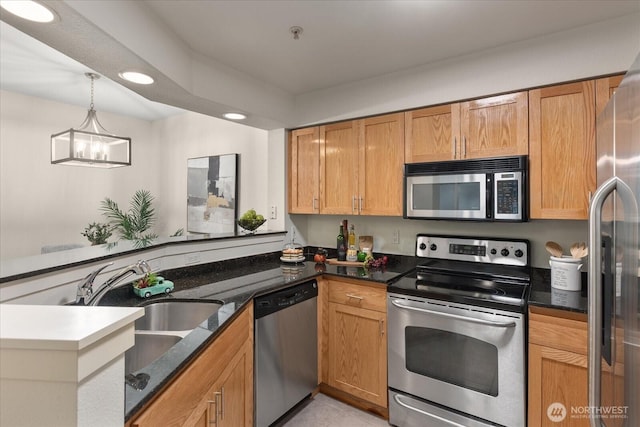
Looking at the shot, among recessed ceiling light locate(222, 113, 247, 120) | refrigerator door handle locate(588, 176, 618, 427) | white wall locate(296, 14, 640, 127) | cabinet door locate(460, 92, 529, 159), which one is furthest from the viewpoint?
recessed ceiling light locate(222, 113, 247, 120)

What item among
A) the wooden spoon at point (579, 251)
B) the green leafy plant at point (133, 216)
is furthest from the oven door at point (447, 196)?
the green leafy plant at point (133, 216)

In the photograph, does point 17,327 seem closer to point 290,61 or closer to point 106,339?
point 106,339

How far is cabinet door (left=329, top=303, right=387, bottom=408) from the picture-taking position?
2.14 m

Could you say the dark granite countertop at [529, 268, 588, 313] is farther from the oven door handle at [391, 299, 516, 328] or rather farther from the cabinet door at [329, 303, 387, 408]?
the cabinet door at [329, 303, 387, 408]

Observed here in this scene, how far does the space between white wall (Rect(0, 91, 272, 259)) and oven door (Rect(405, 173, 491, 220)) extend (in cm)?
122

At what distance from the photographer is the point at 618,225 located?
874mm

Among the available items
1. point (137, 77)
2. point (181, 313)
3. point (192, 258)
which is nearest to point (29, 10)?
point (137, 77)

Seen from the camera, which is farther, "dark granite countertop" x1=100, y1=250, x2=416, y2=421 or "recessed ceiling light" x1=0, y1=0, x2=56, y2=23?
"recessed ceiling light" x1=0, y1=0, x2=56, y2=23

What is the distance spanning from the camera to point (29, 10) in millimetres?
1176

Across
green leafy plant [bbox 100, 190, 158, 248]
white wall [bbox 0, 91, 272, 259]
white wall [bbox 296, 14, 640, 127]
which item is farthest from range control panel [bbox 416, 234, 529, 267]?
green leafy plant [bbox 100, 190, 158, 248]

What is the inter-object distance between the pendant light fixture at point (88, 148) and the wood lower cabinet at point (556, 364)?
11.9 feet

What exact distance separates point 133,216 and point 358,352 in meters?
3.64

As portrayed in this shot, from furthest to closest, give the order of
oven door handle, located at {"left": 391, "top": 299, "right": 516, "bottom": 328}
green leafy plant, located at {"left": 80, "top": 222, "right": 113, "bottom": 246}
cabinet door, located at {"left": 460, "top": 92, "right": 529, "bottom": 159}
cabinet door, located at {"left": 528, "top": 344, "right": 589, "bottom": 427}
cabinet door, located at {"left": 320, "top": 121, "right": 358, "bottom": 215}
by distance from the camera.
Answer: green leafy plant, located at {"left": 80, "top": 222, "right": 113, "bottom": 246} < cabinet door, located at {"left": 320, "top": 121, "right": 358, "bottom": 215} < cabinet door, located at {"left": 460, "top": 92, "right": 529, "bottom": 159} < oven door handle, located at {"left": 391, "top": 299, "right": 516, "bottom": 328} < cabinet door, located at {"left": 528, "top": 344, "right": 589, "bottom": 427}

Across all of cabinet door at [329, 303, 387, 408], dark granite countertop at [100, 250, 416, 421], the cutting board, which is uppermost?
the cutting board
